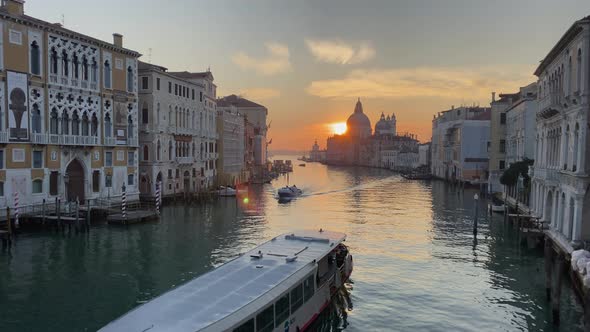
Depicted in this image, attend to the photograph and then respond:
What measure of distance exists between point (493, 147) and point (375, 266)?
43525 millimetres

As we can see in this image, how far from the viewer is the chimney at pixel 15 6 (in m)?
28.9

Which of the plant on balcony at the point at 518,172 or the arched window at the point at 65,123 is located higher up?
the arched window at the point at 65,123

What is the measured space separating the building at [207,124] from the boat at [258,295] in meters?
37.3

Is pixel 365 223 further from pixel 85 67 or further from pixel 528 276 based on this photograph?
pixel 85 67

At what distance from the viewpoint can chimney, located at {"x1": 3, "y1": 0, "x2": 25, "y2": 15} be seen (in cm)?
2891

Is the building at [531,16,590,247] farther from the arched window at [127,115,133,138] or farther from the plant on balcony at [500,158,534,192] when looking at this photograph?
the arched window at [127,115,133,138]

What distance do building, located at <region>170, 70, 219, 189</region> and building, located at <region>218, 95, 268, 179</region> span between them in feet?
109

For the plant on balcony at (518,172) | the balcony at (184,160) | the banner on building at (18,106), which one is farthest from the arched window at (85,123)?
the plant on balcony at (518,172)

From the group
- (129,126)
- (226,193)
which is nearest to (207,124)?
(226,193)

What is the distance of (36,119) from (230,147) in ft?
113

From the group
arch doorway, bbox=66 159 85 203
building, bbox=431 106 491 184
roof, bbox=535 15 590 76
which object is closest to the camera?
roof, bbox=535 15 590 76

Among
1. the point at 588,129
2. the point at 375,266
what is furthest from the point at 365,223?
the point at 588,129

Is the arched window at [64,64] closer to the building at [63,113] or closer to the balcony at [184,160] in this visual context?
the building at [63,113]

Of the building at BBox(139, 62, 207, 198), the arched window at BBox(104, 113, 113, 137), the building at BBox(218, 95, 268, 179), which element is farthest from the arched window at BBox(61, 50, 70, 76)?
the building at BBox(218, 95, 268, 179)
